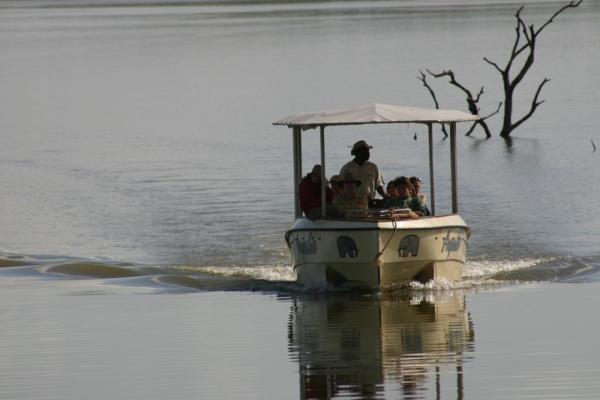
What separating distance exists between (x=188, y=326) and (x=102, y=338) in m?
1.13

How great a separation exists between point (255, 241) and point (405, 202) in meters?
6.66

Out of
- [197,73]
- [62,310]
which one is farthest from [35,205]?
[197,73]

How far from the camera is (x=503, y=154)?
4441 cm

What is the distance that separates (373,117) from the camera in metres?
23.6

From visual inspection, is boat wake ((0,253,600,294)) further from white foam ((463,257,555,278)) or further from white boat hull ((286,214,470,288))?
white boat hull ((286,214,470,288))

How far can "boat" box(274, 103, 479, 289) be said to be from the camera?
23016mm

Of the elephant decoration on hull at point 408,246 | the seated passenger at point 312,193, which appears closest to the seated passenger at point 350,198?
the seated passenger at point 312,193

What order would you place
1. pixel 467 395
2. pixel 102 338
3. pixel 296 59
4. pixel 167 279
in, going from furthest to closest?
pixel 296 59
pixel 167 279
pixel 102 338
pixel 467 395

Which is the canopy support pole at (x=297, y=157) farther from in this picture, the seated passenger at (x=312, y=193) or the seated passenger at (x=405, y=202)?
the seated passenger at (x=405, y=202)

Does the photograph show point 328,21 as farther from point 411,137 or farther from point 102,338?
point 102,338

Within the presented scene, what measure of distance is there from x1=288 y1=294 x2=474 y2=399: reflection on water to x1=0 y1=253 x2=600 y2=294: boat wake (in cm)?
91

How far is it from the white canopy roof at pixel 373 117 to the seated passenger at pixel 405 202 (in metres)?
0.90

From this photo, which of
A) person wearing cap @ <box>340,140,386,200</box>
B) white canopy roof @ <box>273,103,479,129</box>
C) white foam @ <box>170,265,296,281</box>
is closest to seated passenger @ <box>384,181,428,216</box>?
person wearing cap @ <box>340,140,386,200</box>

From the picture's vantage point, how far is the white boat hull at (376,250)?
75.4ft
